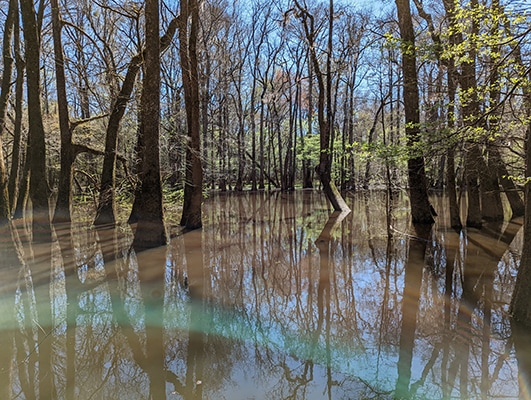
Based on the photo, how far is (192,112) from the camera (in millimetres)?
11742

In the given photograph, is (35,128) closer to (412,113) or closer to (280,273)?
(280,273)

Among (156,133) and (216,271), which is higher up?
(156,133)

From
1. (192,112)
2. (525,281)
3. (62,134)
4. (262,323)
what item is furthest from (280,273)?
(62,134)

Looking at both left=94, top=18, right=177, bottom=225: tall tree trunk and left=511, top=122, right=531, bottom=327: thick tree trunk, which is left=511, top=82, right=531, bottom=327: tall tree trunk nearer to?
left=511, top=122, right=531, bottom=327: thick tree trunk

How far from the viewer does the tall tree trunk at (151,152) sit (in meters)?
9.18

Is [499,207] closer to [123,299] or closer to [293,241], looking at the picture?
[293,241]

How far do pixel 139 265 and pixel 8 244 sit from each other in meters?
4.38

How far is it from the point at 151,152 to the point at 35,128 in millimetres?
3781

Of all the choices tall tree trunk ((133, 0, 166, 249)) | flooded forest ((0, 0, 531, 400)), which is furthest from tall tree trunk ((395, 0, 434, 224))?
tall tree trunk ((133, 0, 166, 249))

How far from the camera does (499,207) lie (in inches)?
482

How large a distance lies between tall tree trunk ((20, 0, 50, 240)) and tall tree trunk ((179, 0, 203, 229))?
4.00m

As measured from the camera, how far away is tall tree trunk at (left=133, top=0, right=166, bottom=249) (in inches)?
361

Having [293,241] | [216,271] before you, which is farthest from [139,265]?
[293,241]

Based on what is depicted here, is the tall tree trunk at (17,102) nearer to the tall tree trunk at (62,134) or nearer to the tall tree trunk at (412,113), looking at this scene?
the tall tree trunk at (62,134)
